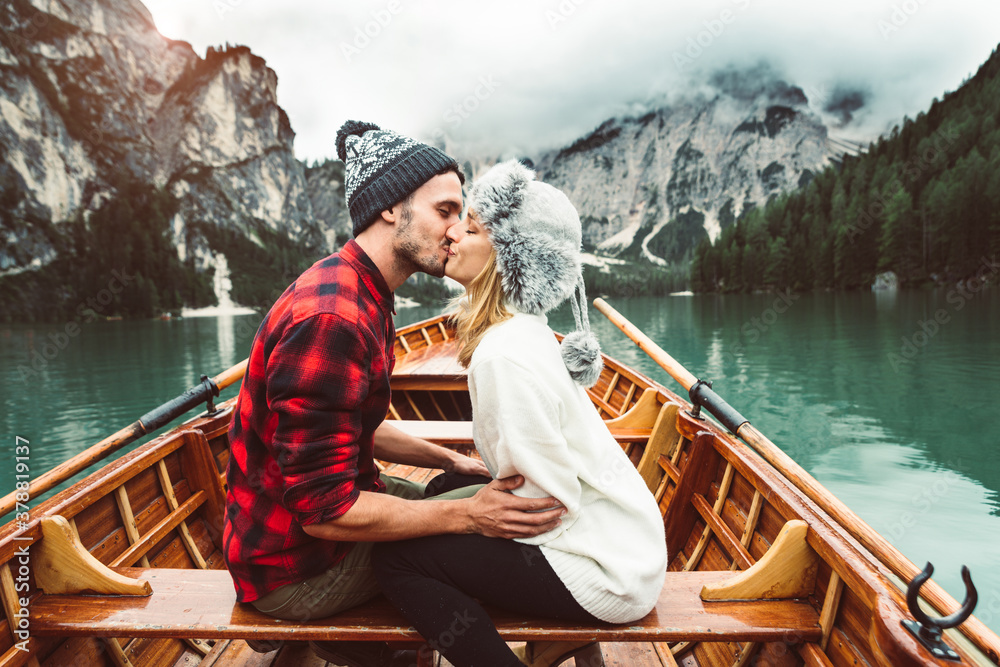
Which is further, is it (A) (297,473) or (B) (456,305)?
(B) (456,305)

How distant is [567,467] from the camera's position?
1550 millimetres

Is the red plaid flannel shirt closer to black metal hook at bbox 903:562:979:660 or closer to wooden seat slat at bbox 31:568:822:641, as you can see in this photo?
wooden seat slat at bbox 31:568:822:641

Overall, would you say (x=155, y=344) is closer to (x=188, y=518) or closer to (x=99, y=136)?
(x=188, y=518)

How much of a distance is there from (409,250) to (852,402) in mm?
13772

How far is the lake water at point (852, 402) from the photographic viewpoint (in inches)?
268

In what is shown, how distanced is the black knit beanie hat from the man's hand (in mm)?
1165

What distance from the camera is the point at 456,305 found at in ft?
6.98

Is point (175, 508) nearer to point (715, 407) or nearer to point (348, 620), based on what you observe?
point (348, 620)

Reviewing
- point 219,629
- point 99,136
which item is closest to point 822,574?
point 219,629

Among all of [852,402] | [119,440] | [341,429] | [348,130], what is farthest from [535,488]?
[852,402]

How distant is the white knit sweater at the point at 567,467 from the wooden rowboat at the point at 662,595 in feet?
0.84

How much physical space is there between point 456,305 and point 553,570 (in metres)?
1.05

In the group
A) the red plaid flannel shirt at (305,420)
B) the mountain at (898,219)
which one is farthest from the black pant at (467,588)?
the mountain at (898,219)

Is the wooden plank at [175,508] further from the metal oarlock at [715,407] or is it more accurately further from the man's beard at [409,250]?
the metal oarlock at [715,407]
